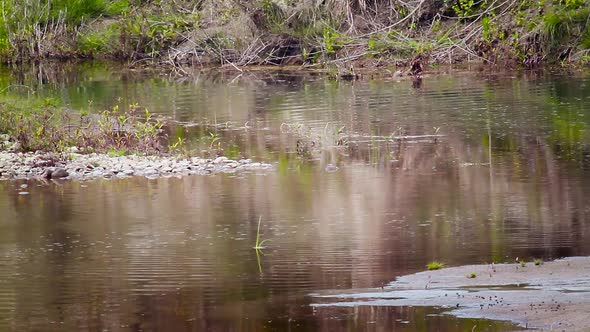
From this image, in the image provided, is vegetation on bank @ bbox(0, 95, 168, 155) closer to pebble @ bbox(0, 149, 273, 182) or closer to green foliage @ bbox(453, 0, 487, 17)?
pebble @ bbox(0, 149, 273, 182)

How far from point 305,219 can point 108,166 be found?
436 cm

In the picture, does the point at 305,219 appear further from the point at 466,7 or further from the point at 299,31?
the point at 299,31

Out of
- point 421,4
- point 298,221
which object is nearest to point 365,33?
point 421,4

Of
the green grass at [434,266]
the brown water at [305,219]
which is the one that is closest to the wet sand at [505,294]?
the green grass at [434,266]

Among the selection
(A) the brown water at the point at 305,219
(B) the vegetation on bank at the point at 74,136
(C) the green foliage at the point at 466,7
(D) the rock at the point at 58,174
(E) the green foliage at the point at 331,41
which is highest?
(C) the green foliage at the point at 466,7

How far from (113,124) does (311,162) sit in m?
3.47

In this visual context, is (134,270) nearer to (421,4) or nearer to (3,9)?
(421,4)

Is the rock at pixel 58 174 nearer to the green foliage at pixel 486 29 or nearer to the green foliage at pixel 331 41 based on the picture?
the green foliage at pixel 331 41

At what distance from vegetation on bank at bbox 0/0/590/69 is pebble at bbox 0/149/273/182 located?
43.3ft

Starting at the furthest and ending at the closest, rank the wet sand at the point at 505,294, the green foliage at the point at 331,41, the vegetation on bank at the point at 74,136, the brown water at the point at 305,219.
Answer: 1. the green foliage at the point at 331,41
2. the vegetation on bank at the point at 74,136
3. the brown water at the point at 305,219
4. the wet sand at the point at 505,294

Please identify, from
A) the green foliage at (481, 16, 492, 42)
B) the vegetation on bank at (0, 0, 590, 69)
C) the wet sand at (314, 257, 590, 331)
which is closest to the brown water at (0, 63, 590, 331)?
the wet sand at (314, 257, 590, 331)

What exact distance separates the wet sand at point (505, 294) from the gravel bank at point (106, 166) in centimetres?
688

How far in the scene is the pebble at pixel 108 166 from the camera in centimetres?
1555

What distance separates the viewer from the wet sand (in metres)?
7.58
